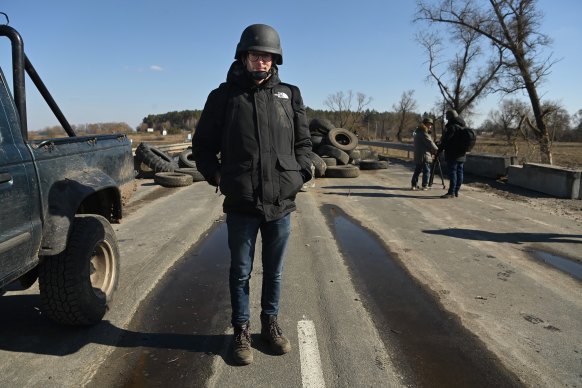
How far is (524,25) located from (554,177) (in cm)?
1354

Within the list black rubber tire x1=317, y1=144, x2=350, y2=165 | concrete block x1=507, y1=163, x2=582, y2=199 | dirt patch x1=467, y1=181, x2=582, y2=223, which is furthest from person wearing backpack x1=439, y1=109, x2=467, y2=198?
black rubber tire x1=317, y1=144, x2=350, y2=165

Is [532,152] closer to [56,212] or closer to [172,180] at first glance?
[172,180]

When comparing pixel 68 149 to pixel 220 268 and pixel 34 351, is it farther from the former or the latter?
pixel 220 268

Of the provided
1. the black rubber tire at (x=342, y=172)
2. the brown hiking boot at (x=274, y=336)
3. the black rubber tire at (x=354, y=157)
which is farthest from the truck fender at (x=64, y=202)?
the black rubber tire at (x=354, y=157)

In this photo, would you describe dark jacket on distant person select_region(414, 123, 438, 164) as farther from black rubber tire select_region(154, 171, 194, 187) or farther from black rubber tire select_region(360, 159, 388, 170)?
black rubber tire select_region(154, 171, 194, 187)

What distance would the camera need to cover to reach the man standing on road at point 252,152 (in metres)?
2.91

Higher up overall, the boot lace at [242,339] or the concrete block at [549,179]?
the concrete block at [549,179]

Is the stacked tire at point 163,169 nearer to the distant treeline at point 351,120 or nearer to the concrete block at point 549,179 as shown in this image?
the distant treeline at point 351,120

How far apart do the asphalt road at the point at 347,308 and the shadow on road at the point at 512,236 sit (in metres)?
0.03

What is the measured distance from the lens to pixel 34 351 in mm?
3240

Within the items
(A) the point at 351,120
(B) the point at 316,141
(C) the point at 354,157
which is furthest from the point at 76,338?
(A) the point at 351,120

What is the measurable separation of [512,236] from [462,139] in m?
4.06

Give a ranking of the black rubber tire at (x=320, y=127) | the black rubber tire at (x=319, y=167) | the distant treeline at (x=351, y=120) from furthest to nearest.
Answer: the distant treeline at (x=351, y=120)
the black rubber tire at (x=320, y=127)
the black rubber tire at (x=319, y=167)

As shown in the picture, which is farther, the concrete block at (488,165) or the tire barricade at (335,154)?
the tire barricade at (335,154)
